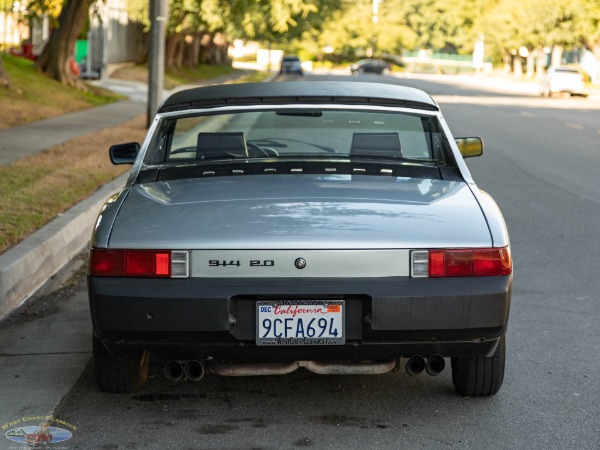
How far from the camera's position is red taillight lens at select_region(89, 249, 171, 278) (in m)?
4.67

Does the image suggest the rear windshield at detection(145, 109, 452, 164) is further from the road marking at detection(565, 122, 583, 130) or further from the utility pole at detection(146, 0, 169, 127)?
the road marking at detection(565, 122, 583, 130)

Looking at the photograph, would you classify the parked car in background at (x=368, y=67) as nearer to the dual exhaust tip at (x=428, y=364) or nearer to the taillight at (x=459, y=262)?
the dual exhaust tip at (x=428, y=364)

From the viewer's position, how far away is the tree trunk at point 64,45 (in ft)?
97.2

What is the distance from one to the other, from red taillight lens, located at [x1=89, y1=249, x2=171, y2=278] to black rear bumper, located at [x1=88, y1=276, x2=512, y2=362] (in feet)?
0.10

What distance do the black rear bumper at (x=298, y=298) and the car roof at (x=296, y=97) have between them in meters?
1.65

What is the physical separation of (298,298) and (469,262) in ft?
2.36

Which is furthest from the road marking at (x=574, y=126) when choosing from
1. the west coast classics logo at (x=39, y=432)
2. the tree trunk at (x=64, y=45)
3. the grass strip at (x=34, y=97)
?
the west coast classics logo at (x=39, y=432)

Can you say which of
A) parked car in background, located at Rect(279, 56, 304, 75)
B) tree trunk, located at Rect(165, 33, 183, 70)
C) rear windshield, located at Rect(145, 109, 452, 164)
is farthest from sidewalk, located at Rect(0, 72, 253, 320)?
parked car in background, located at Rect(279, 56, 304, 75)

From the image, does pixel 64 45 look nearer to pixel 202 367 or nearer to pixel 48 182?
pixel 48 182

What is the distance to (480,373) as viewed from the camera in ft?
17.2

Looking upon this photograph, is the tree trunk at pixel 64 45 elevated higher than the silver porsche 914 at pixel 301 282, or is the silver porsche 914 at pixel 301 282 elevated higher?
the silver porsche 914 at pixel 301 282

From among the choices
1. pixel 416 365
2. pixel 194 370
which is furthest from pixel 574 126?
pixel 194 370

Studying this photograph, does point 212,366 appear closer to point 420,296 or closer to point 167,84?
point 420,296

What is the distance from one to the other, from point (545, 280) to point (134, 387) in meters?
4.09
